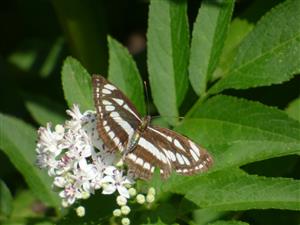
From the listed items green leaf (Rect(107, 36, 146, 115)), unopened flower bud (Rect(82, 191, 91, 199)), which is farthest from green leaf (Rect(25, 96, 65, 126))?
unopened flower bud (Rect(82, 191, 91, 199))

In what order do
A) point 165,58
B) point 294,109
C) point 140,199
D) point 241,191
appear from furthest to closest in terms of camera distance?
point 294,109 < point 165,58 < point 140,199 < point 241,191

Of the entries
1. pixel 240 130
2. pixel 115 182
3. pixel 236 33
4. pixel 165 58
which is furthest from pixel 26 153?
pixel 236 33

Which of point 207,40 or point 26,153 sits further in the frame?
point 26,153

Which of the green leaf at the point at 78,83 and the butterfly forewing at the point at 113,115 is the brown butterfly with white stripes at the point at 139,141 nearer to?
the butterfly forewing at the point at 113,115

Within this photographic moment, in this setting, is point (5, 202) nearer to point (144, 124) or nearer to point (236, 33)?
point (144, 124)

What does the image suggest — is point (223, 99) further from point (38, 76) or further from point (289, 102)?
point (38, 76)

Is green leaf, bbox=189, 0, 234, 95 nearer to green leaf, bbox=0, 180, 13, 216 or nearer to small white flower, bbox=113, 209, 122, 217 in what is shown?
small white flower, bbox=113, 209, 122, 217
